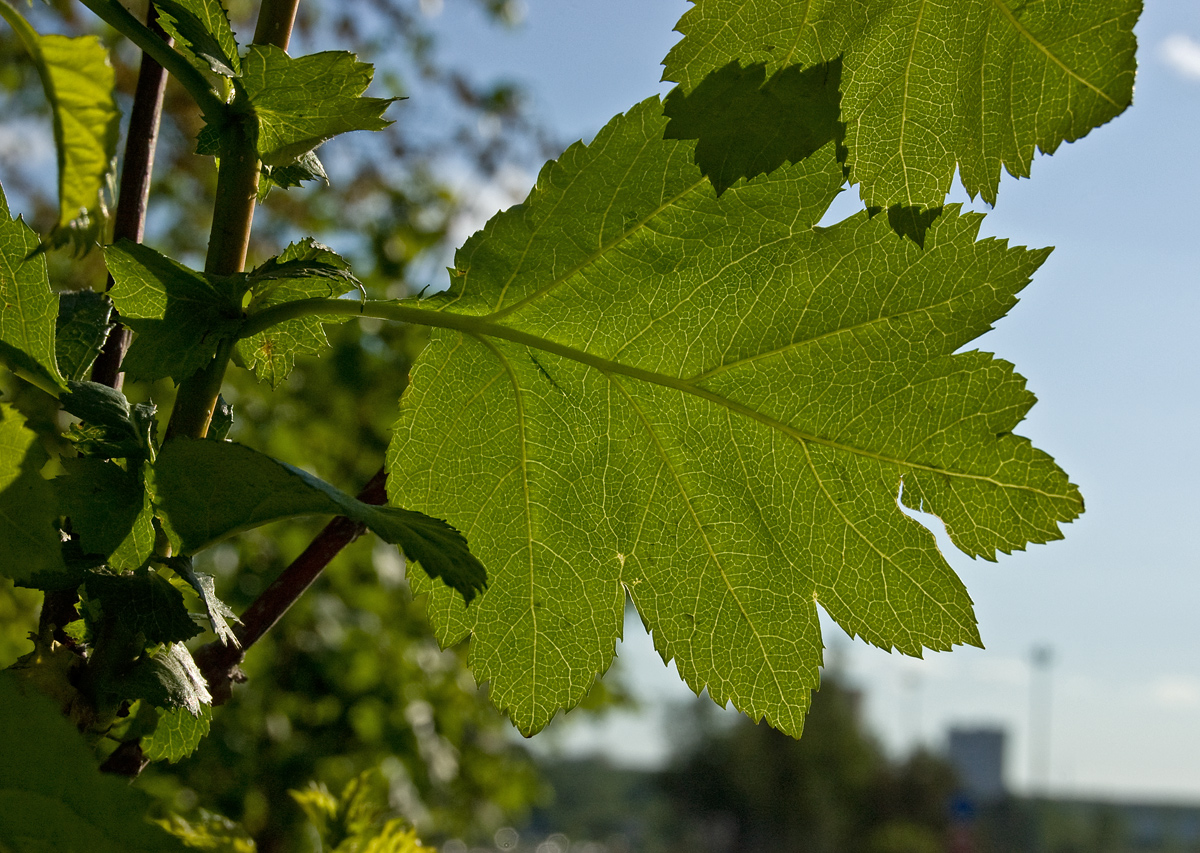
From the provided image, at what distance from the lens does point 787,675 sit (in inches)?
23.7

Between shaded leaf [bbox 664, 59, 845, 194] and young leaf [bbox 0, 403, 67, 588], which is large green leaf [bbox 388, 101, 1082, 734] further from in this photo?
young leaf [bbox 0, 403, 67, 588]

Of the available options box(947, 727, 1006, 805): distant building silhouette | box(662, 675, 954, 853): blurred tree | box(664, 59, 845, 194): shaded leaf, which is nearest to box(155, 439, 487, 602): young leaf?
box(664, 59, 845, 194): shaded leaf

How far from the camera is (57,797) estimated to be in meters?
0.30

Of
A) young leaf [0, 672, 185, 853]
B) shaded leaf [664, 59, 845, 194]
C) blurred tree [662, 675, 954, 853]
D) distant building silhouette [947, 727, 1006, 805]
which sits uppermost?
distant building silhouette [947, 727, 1006, 805]

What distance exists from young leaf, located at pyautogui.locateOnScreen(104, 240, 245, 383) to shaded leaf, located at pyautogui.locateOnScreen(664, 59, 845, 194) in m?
0.23

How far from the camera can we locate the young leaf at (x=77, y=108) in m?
0.40

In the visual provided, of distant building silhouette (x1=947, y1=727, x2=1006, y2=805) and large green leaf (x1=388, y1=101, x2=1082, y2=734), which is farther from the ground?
distant building silhouette (x1=947, y1=727, x2=1006, y2=805)

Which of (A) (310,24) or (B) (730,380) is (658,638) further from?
(A) (310,24)

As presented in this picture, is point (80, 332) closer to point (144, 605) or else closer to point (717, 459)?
point (144, 605)

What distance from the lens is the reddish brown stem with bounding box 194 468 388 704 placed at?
54 centimetres

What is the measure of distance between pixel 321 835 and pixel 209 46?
0.55m

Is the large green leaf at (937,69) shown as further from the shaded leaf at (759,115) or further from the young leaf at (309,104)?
the young leaf at (309,104)

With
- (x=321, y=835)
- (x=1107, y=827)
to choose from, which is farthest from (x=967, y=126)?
(x=1107, y=827)

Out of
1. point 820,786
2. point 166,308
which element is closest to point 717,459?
point 166,308
